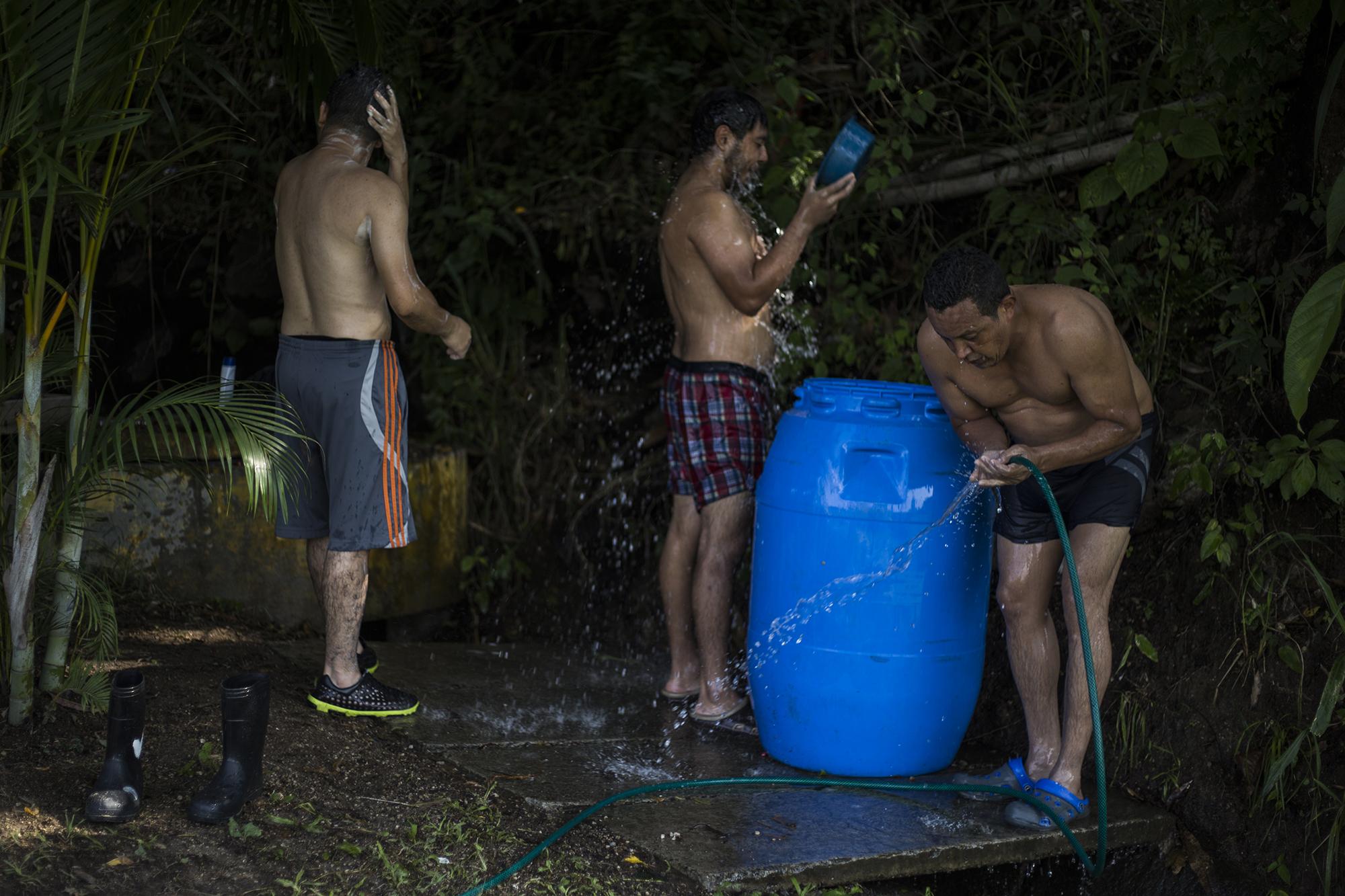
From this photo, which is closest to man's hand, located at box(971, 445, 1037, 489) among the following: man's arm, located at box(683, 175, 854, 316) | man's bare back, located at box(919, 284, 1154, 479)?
man's bare back, located at box(919, 284, 1154, 479)

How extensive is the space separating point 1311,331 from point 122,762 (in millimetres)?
2735

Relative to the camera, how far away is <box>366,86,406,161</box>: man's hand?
3.85 meters

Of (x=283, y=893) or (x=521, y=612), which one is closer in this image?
(x=283, y=893)

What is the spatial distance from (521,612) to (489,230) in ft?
5.50

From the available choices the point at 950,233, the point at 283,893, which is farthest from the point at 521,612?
the point at 283,893

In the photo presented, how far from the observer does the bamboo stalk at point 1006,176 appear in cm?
477

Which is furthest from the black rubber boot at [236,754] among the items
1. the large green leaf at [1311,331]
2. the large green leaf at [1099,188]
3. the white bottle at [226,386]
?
the large green leaf at [1099,188]

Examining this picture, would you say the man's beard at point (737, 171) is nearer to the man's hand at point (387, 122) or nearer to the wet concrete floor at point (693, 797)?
the man's hand at point (387, 122)

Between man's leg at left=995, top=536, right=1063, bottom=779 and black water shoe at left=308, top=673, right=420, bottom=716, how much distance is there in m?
1.73

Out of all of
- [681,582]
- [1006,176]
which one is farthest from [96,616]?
[1006,176]

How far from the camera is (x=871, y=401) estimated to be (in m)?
3.71

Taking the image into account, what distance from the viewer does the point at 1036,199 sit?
4.86 meters

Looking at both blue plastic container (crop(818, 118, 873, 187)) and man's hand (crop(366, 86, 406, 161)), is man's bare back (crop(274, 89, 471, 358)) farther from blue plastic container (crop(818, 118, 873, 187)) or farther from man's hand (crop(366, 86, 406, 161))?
blue plastic container (crop(818, 118, 873, 187))

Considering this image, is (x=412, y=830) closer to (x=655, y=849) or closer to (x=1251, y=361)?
(x=655, y=849)
